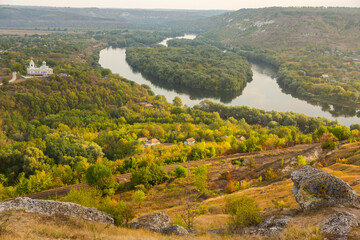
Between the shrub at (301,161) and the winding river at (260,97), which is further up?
the shrub at (301,161)

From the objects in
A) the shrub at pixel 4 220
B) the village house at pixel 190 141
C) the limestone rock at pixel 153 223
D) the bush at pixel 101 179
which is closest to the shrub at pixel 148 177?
the bush at pixel 101 179

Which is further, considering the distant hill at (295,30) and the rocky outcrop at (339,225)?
the distant hill at (295,30)

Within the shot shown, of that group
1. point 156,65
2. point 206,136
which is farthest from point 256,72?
point 206,136

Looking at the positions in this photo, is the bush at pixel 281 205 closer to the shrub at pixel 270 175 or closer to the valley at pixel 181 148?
the valley at pixel 181 148

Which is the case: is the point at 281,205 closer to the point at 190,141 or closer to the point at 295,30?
the point at 190,141

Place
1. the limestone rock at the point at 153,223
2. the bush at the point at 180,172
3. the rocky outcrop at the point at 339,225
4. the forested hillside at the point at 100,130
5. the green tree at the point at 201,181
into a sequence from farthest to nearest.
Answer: the forested hillside at the point at 100,130 < the bush at the point at 180,172 < the green tree at the point at 201,181 < the limestone rock at the point at 153,223 < the rocky outcrop at the point at 339,225

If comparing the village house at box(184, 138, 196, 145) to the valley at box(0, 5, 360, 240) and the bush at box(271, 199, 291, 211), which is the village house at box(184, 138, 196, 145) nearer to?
the valley at box(0, 5, 360, 240)

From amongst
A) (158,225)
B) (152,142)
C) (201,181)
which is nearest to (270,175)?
(201,181)

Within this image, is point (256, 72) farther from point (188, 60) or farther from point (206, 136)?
point (206, 136)
